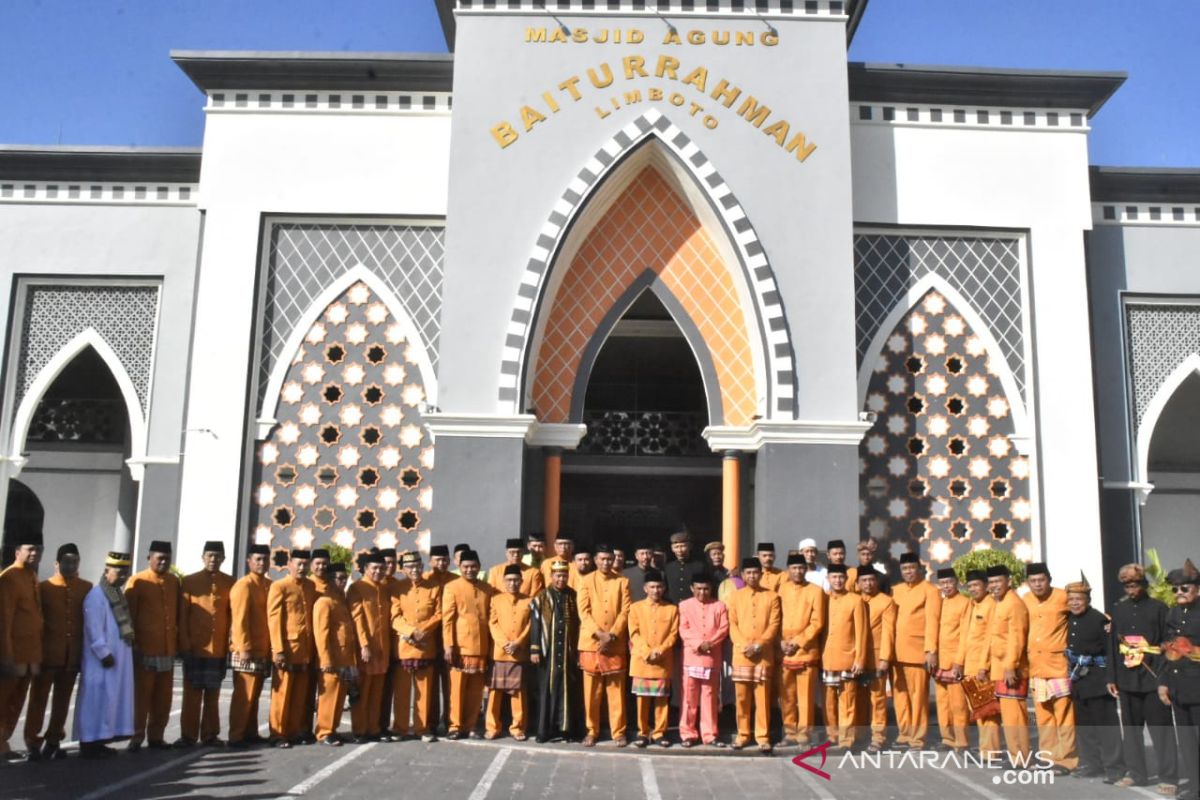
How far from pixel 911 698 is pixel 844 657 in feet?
2.00

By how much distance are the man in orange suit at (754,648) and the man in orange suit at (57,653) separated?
165 inches

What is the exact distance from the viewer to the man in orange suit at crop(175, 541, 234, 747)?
733cm

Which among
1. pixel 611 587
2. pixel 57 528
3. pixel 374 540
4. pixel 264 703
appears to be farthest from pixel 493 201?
pixel 57 528

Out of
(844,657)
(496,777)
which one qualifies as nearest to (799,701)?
(844,657)

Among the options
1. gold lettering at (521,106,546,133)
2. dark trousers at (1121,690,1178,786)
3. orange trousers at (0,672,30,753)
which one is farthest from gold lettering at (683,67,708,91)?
orange trousers at (0,672,30,753)

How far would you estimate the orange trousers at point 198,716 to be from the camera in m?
7.30

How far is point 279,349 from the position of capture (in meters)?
11.1

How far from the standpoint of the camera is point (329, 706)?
7418 millimetres

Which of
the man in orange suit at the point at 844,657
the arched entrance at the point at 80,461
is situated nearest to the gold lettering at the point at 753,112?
the man in orange suit at the point at 844,657

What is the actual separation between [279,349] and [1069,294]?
770 centimetres

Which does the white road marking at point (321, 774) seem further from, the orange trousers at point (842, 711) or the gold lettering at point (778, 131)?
the gold lettering at point (778, 131)

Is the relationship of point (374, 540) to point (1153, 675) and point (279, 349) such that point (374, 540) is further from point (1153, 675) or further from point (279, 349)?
point (1153, 675)

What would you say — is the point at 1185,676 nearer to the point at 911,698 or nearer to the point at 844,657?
the point at 911,698

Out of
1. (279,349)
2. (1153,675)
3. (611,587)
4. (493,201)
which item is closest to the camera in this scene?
(1153,675)
